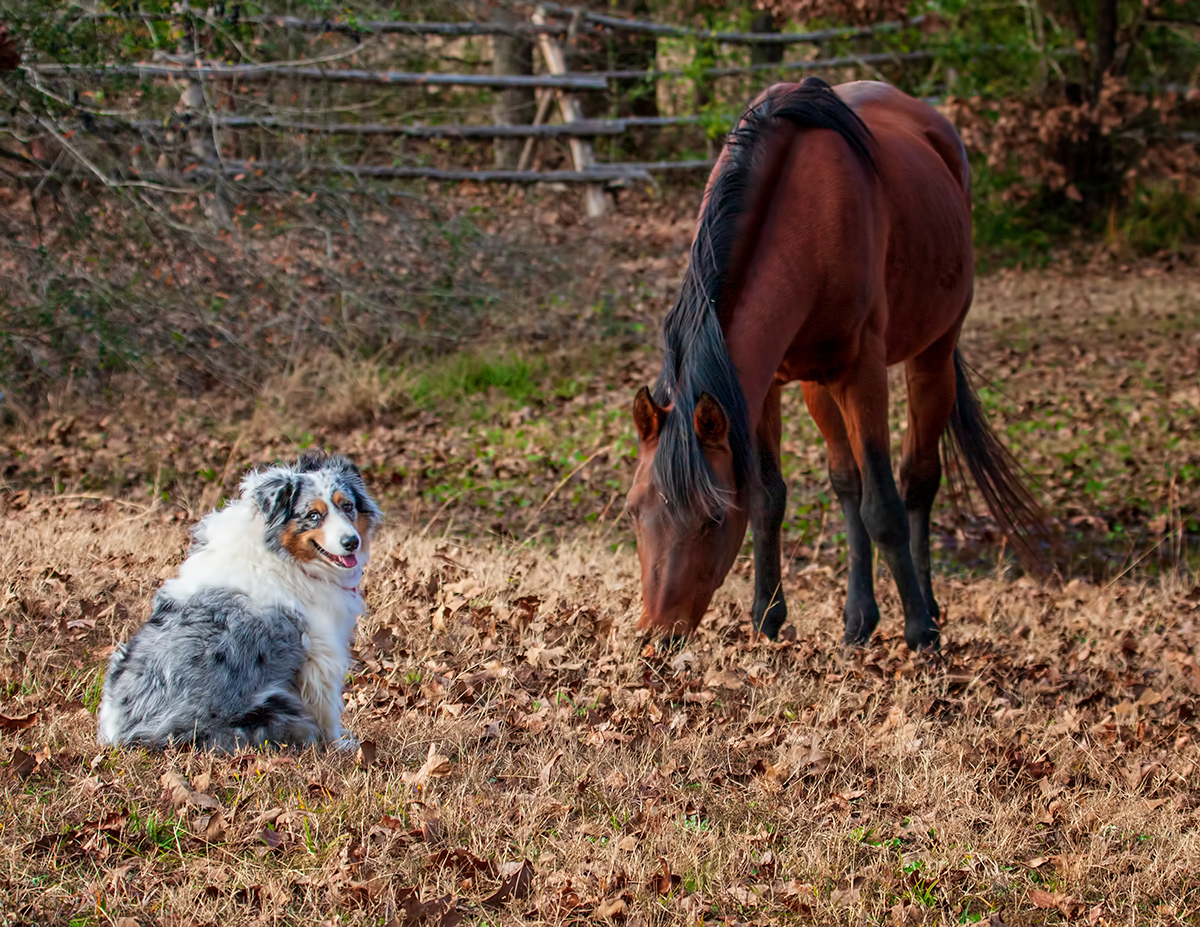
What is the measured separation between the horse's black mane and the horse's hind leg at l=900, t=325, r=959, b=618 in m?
1.90

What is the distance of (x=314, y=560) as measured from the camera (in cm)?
361

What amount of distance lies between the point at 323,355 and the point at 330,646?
21.7ft

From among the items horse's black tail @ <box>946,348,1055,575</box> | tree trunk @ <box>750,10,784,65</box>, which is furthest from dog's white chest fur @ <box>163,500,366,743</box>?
tree trunk @ <box>750,10,784,65</box>

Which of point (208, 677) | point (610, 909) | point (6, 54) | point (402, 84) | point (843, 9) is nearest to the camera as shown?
point (610, 909)

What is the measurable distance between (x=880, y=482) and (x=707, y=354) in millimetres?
1378

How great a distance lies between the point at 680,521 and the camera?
4.13 meters

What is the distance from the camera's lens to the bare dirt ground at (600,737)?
304cm

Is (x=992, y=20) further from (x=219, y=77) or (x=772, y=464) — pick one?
(x=772, y=464)

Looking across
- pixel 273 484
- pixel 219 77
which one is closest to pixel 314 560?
pixel 273 484

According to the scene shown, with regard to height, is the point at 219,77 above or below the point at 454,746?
above

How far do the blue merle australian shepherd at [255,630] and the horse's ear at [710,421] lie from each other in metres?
1.23

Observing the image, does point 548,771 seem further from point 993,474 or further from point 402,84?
point 402,84

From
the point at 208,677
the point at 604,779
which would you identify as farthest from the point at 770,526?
the point at 208,677

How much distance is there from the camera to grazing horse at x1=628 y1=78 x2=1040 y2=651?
4.19 metres
